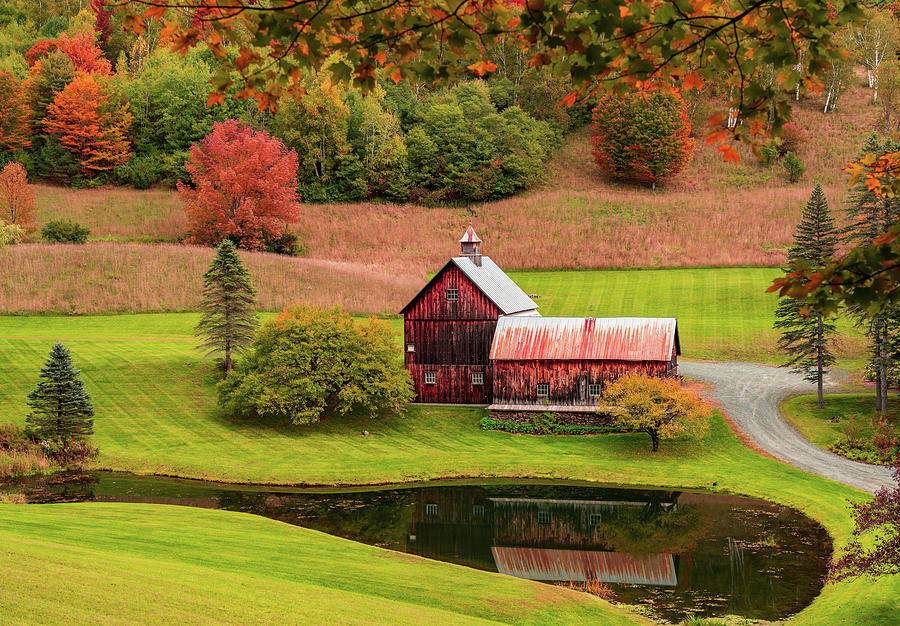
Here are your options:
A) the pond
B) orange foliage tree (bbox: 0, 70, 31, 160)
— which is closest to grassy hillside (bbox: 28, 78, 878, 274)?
orange foliage tree (bbox: 0, 70, 31, 160)

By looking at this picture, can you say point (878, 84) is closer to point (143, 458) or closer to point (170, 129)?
point (170, 129)

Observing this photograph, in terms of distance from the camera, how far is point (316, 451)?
126 ft

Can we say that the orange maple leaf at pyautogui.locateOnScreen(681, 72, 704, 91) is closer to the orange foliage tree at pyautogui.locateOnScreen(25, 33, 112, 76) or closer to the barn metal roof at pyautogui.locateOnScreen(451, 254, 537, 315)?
the barn metal roof at pyautogui.locateOnScreen(451, 254, 537, 315)

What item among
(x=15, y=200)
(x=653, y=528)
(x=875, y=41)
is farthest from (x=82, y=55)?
(x=653, y=528)

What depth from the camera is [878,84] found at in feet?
313

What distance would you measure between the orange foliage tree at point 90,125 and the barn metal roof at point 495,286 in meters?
A: 56.2

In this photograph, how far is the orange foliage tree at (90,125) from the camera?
87125 mm

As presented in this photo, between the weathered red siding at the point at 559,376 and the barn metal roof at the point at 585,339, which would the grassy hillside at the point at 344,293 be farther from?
the weathered red siding at the point at 559,376

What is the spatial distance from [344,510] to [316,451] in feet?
25.0

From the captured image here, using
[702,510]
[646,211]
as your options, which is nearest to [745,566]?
[702,510]

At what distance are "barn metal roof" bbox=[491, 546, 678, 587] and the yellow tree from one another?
11507 mm

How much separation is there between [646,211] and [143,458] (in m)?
57.1

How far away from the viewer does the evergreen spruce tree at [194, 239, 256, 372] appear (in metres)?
43.8

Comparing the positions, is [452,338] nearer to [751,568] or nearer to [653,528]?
[653,528]
